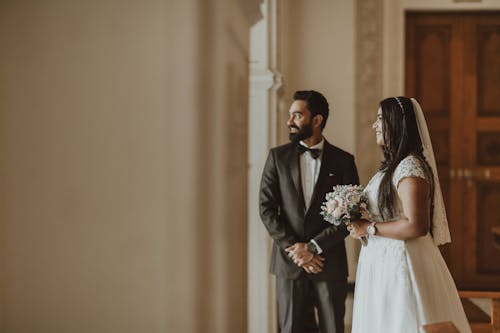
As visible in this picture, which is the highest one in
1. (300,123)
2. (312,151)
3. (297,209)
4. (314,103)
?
(314,103)

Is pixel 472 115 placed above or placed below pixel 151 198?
above

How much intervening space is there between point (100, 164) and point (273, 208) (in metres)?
2.34

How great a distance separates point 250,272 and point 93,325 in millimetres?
3764

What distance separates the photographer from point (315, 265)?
3008mm

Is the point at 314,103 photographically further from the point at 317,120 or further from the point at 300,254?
the point at 300,254

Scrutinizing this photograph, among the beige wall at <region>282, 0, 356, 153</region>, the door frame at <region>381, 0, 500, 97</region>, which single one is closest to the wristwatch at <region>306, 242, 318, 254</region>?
the beige wall at <region>282, 0, 356, 153</region>

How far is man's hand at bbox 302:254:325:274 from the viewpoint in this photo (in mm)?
3000

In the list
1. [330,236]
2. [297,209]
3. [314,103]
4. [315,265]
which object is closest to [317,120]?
[314,103]

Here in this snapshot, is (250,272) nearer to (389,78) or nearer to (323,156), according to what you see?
(323,156)

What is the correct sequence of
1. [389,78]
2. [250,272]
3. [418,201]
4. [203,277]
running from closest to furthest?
[203,277], [418,201], [250,272], [389,78]

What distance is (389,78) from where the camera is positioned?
578 centimetres

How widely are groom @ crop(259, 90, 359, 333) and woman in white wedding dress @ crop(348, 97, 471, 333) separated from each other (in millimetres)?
392

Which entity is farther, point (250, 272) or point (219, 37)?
point (250, 272)

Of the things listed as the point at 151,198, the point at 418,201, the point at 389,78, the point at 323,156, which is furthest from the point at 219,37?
the point at 389,78
